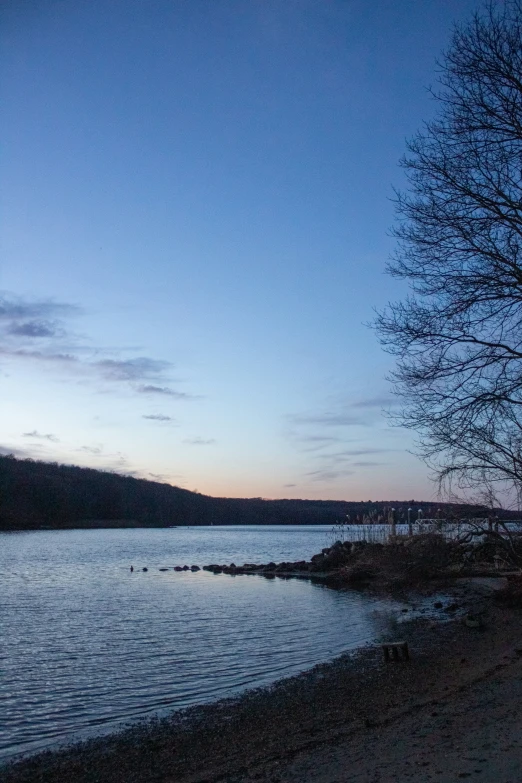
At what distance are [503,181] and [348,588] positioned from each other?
22991 millimetres

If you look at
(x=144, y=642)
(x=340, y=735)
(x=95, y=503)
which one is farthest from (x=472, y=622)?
(x=95, y=503)

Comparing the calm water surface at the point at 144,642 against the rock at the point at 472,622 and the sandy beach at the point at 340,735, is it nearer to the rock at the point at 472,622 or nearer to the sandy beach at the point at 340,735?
the sandy beach at the point at 340,735

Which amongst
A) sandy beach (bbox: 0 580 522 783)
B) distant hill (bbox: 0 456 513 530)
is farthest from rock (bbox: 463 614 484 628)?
distant hill (bbox: 0 456 513 530)

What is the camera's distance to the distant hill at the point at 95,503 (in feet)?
382

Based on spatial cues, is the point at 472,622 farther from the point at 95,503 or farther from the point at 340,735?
the point at 95,503

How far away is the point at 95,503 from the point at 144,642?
122018 mm

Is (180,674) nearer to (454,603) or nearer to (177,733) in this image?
(177,733)

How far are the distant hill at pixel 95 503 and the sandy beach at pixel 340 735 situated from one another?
8094 cm

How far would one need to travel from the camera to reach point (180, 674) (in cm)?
1305

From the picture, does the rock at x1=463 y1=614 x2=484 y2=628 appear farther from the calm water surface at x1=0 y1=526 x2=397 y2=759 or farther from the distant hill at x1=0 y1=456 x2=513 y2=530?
the distant hill at x1=0 y1=456 x2=513 y2=530

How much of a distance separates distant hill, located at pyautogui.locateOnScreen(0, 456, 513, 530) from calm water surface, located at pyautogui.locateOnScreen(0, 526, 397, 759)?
66.9m

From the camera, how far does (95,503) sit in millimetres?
133000

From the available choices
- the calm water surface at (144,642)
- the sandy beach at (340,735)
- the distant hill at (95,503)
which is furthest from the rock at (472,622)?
the distant hill at (95,503)

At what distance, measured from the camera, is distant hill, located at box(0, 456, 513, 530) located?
116 meters
